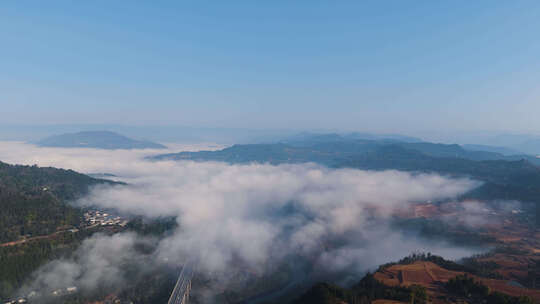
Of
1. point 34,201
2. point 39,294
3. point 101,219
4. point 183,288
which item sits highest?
point 34,201

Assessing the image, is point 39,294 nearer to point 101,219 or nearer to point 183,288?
point 183,288

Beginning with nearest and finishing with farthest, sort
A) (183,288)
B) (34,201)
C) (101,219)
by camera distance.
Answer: (183,288), (34,201), (101,219)

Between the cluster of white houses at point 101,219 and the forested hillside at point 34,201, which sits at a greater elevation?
the forested hillside at point 34,201

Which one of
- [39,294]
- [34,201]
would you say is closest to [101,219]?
[34,201]

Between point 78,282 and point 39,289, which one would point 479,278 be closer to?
point 78,282

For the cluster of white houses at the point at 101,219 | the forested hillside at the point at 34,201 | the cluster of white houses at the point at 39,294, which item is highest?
the forested hillside at the point at 34,201

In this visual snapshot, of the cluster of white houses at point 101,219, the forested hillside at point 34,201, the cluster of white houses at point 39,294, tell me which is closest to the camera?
the cluster of white houses at point 39,294

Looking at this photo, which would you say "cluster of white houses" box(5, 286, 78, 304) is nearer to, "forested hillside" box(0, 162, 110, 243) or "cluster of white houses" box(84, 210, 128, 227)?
"forested hillside" box(0, 162, 110, 243)

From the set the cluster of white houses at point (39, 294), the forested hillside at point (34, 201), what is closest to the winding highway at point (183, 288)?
the cluster of white houses at point (39, 294)

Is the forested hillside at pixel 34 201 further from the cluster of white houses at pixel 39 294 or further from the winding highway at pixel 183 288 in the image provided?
the winding highway at pixel 183 288

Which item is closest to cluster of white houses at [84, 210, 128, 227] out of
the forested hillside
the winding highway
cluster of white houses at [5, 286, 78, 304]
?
the forested hillside

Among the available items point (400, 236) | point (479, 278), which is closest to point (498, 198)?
point (400, 236)
